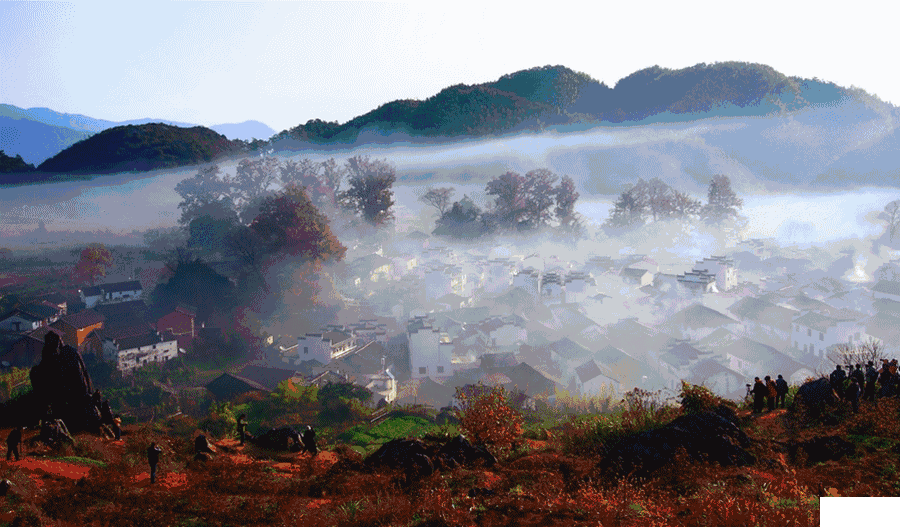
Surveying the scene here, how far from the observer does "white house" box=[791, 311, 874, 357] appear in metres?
16.9

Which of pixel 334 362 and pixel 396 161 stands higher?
pixel 396 161

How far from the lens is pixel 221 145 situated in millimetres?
24547

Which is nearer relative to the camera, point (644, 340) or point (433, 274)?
point (644, 340)

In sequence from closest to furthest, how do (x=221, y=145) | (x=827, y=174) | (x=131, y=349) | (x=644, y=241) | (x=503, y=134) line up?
(x=131, y=349)
(x=221, y=145)
(x=644, y=241)
(x=827, y=174)
(x=503, y=134)

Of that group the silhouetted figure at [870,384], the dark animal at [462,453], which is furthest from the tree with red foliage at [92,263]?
the silhouetted figure at [870,384]

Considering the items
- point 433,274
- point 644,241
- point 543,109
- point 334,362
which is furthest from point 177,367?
point 543,109

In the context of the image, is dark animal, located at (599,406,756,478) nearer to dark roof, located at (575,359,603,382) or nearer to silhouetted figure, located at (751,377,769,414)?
silhouetted figure, located at (751,377,769,414)

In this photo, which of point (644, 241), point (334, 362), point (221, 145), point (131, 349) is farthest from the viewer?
point (644, 241)

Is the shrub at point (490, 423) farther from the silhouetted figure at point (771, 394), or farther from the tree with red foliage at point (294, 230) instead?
the tree with red foliage at point (294, 230)

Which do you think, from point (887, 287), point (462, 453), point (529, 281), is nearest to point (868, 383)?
point (462, 453)

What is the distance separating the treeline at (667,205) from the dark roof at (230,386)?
68.2 feet

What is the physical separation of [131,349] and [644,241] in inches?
915

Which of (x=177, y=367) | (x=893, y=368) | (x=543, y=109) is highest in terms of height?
(x=543, y=109)

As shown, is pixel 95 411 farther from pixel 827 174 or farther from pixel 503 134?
pixel 827 174
